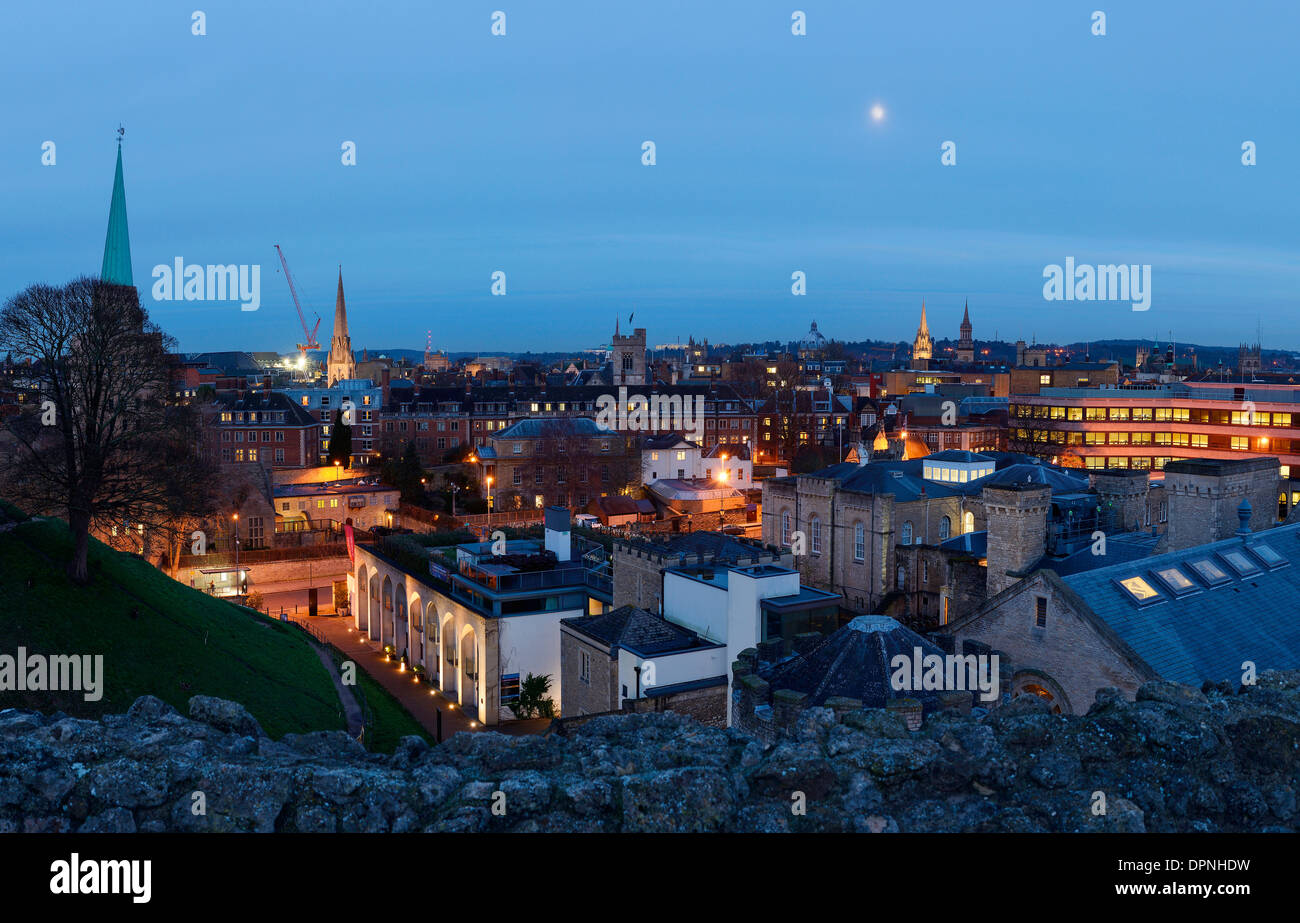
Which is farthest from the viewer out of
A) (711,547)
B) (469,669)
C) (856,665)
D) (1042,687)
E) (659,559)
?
(469,669)

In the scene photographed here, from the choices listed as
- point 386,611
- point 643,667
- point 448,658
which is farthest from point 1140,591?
point 386,611

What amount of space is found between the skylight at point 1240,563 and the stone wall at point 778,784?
57.2 ft

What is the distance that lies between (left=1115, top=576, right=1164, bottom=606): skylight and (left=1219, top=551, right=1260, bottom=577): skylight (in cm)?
356

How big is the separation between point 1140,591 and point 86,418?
3474cm

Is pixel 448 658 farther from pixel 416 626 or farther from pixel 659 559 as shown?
pixel 659 559

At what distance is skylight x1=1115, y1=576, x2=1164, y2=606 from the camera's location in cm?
2227

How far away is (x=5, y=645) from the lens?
28.4 metres

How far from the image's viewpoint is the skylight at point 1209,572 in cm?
2377

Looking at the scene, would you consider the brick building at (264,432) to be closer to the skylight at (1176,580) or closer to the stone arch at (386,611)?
the stone arch at (386,611)

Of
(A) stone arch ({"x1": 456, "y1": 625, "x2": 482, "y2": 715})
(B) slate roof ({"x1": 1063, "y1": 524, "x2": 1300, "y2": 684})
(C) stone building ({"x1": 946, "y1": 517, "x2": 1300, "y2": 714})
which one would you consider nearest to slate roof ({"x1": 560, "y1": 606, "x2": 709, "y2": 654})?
(A) stone arch ({"x1": 456, "y1": 625, "x2": 482, "y2": 715})

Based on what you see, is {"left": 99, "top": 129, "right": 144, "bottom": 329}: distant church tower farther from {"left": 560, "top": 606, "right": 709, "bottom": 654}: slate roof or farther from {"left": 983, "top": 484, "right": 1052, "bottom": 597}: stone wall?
{"left": 983, "top": 484, "right": 1052, "bottom": 597}: stone wall

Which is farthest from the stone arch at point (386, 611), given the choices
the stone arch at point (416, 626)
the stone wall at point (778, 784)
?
the stone wall at point (778, 784)

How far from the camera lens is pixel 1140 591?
74.4 ft

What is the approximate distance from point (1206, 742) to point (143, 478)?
36082mm
